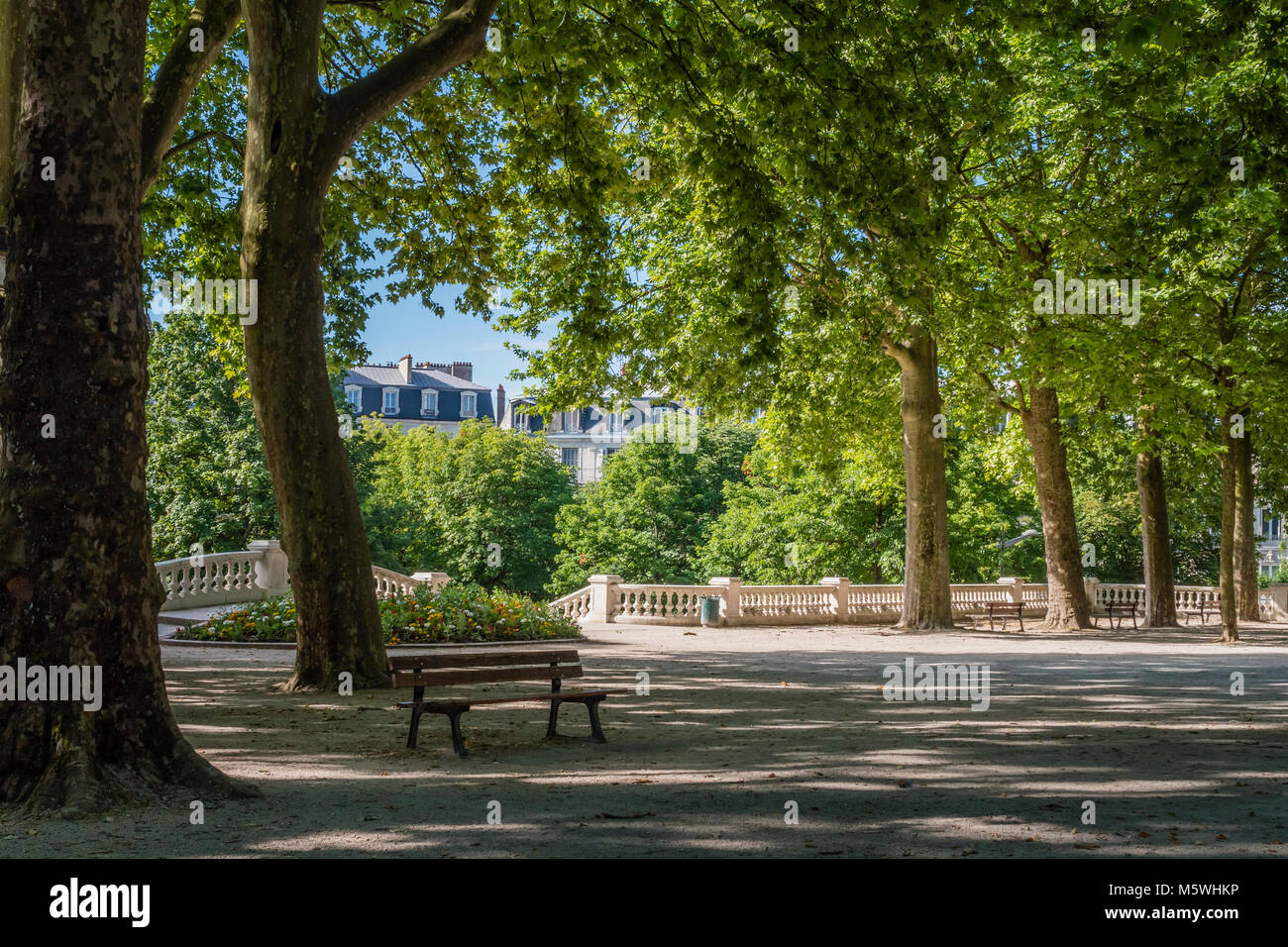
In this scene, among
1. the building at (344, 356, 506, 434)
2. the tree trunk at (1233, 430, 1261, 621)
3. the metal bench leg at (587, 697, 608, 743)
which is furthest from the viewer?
the building at (344, 356, 506, 434)

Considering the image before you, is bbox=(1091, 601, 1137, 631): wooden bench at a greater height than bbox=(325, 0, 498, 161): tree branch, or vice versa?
bbox=(325, 0, 498, 161): tree branch

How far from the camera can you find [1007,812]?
23.5 ft

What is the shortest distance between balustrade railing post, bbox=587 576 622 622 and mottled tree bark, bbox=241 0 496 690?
55.9ft

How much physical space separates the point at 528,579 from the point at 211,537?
21.6m

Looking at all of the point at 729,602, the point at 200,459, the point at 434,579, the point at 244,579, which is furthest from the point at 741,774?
the point at 200,459

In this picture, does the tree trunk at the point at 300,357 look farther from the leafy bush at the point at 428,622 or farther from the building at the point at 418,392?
the building at the point at 418,392

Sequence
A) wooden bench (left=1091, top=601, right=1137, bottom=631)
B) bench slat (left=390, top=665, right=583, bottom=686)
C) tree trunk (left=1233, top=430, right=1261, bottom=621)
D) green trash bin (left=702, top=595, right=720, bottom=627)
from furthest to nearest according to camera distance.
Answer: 1. wooden bench (left=1091, top=601, right=1137, bottom=631)
2. tree trunk (left=1233, top=430, right=1261, bottom=621)
3. green trash bin (left=702, top=595, right=720, bottom=627)
4. bench slat (left=390, top=665, right=583, bottom=686)

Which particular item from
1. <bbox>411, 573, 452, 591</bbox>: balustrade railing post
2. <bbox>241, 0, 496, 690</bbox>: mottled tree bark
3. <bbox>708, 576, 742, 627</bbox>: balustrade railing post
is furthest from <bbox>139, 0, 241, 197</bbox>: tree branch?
<bbox>708, 576, 742, 627</bbox>: balustrade railing post

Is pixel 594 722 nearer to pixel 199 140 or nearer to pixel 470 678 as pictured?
pixel 470 678

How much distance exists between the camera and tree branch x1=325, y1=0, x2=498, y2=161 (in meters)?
12.8

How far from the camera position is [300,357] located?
12.8 meters

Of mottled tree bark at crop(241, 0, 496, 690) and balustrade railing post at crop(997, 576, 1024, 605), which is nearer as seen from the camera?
mottled tree bark at crop(241, 0, 496, 690)

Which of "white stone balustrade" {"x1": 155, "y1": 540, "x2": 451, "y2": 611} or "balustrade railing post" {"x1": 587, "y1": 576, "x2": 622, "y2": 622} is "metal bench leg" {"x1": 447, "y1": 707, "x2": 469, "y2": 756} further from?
"balustrade railing post" {"x1": 587, "y1": 576, "x2": 622, "y2": 622}

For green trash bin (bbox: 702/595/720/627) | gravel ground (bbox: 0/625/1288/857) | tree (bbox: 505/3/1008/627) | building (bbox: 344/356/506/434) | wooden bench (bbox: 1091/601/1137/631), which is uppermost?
building (bbox: 344/356/506/434)
